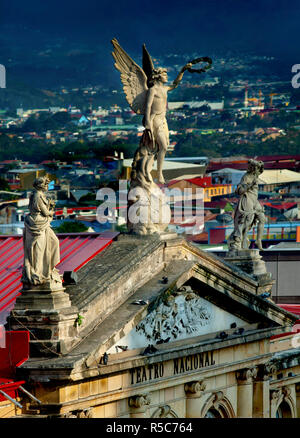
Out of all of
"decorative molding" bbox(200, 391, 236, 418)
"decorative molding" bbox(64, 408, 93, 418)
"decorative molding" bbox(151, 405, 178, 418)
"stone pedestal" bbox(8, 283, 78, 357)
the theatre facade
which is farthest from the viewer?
"decorative molding" bbox(200, 391, 236, 418)

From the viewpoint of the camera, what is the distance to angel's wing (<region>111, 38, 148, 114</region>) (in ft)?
128

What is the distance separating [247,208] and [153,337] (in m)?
8.49

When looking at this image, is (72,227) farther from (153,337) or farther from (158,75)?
(153,337)

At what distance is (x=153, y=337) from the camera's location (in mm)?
36469

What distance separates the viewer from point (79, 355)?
32406mm

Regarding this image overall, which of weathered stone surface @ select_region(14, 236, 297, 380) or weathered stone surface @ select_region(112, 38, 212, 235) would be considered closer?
weathered stone surface @ select_region(14, 236, 297, 380)

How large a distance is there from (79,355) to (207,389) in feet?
25.6

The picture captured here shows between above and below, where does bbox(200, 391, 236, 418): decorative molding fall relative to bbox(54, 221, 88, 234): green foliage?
below

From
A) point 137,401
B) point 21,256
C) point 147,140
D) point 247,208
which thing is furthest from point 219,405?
point 147,140

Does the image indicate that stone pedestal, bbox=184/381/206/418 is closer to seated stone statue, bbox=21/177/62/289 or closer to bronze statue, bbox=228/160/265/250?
bronze statue, bbox=228/160/265/250

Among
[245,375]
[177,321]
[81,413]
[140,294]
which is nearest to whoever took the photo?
[81,413]

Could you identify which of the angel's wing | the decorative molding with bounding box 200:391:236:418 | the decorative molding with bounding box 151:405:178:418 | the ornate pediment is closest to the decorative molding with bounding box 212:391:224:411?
the decorative molding with bounding box 200:391:236:418

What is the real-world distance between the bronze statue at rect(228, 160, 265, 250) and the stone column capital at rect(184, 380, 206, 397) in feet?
21.8
